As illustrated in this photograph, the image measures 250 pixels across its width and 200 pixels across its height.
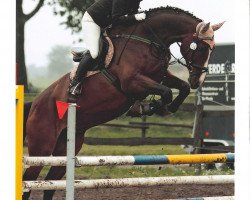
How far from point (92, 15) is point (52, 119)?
1041mm

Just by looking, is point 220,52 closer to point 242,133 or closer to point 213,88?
point 213,88

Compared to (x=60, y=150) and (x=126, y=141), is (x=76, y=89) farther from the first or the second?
(x=126, y=141)

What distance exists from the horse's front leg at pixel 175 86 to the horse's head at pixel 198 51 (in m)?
0.10

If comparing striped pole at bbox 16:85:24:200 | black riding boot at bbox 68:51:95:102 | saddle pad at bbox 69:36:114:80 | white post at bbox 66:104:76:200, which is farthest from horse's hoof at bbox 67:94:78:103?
striped pole at bbox 16:85:24:200

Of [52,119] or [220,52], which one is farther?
[220,52]

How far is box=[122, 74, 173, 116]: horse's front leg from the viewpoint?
4520 mm

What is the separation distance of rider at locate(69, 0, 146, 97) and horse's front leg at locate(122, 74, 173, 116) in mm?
388

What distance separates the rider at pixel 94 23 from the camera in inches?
183

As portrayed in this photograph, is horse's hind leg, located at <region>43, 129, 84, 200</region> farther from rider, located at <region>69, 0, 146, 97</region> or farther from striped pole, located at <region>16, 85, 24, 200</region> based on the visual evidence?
striped pole, located at <region>16, 85, 24, 200</region>

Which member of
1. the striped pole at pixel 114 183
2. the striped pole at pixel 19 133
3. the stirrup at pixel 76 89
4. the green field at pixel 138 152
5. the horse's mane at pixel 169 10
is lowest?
the green field at pixel 138 152

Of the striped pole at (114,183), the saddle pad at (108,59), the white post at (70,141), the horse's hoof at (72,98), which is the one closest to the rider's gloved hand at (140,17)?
the saddle pad at (108,59)

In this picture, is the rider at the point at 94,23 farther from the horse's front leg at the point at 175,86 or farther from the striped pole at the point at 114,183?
the striped pole at the point at 114,183

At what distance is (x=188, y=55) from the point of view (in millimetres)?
4828
